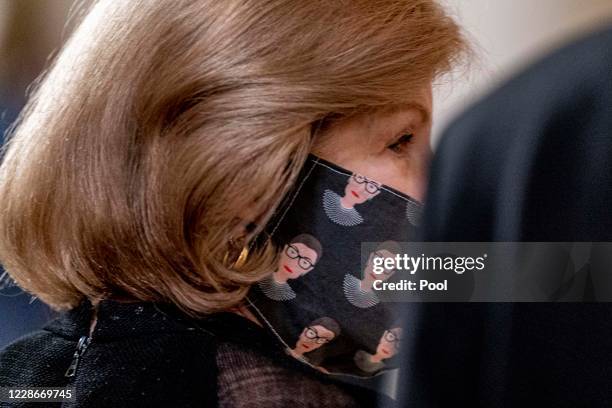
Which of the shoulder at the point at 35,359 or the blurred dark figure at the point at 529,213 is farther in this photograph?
the shoulder at the point at 35,359

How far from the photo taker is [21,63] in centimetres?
121

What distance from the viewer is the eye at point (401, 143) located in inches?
33.4

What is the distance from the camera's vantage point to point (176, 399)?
0.72 m

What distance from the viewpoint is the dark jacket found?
729mm

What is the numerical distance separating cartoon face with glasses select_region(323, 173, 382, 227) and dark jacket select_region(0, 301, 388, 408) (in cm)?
15

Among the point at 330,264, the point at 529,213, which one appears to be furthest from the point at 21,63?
the point at 529,213

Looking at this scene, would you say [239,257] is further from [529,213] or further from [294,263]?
[529,213]

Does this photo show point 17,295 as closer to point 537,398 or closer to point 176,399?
point 176,399

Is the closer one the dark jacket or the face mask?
the dark jacket

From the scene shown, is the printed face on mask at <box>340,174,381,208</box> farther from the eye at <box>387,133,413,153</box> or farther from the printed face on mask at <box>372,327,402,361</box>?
the printed face on mask at <box>372,327,402,361</box>

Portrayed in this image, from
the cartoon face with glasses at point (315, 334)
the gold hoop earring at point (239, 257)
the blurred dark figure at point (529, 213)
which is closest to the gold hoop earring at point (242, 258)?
the gold hoop earring at point (239, 257)

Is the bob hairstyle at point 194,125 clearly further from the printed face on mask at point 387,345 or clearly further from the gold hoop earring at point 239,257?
the printed face on mask at point 387,345

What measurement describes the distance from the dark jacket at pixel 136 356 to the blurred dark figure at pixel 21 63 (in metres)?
0.20

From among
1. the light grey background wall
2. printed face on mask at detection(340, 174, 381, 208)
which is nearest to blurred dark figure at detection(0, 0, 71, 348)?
printed face on mask at detection(340, 174, 381, 208)
